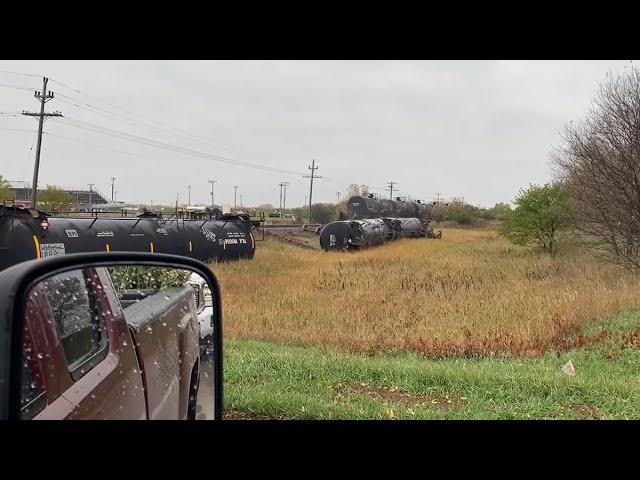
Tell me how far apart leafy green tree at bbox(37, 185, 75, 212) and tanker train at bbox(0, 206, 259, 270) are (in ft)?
59.7

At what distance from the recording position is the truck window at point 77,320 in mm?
1677

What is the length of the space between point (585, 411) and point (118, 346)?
4.32 metres

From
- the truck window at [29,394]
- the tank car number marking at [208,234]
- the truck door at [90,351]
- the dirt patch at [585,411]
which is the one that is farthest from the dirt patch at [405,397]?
the tank car number marking at [208,234]

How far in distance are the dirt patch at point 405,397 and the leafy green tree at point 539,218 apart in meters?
22.0

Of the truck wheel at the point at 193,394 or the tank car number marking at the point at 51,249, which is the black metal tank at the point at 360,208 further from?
the truck wheel at the point at 193,394

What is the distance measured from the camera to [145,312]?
2.66m

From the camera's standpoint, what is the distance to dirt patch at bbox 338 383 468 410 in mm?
4879

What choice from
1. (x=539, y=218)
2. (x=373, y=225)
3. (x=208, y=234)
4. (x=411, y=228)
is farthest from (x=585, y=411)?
(x=411, y=228)

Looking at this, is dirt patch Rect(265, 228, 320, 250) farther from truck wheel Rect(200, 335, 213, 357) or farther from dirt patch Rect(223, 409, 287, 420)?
truck wheel Rect(200, 335, 213, 357)

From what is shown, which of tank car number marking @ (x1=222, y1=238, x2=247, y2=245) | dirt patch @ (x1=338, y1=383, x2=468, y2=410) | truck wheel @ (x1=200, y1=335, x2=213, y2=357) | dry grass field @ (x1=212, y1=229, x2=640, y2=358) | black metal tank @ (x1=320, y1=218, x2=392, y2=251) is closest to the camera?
truck wheel @ (x1=200, y1=335, x2=213, y2=357)

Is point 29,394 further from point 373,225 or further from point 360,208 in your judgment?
point 360,208

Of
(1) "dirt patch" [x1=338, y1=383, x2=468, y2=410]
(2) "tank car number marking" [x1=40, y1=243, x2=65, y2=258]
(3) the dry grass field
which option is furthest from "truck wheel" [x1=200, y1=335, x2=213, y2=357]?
(2) "tank car number marking" [x1=40, y1=243, x2=65, y2=258]
